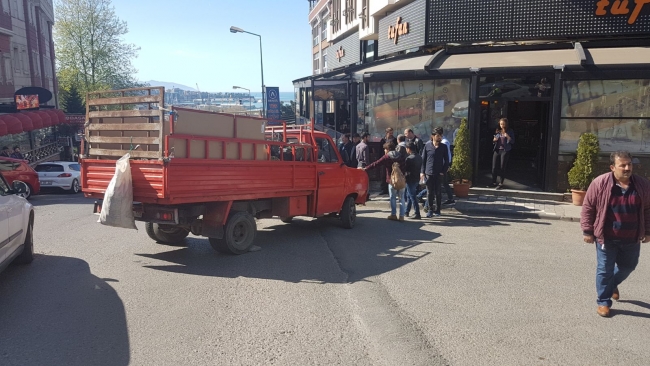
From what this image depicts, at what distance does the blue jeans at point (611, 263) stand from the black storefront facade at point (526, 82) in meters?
8.86

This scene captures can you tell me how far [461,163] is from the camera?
13.7 m

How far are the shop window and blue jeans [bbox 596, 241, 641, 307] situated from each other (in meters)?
9.14

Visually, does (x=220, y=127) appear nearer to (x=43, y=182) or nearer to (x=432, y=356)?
(x=432, y=356)

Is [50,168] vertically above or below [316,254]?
above

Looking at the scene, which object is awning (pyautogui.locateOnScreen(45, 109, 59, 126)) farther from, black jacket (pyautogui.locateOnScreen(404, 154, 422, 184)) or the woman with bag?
black jacket (pyautogui.locateOnScreen(404, 154, 422, 184))

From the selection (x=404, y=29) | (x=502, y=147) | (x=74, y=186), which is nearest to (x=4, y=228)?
(x=502, y=147)

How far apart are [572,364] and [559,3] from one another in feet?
41.7

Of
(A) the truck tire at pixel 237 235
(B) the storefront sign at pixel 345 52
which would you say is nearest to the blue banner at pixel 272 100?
(B) the storefront sign at pixel 345 52

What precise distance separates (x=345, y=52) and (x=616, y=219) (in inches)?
912

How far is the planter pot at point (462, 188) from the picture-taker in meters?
13.7

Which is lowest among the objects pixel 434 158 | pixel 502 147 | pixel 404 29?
pixel 434 158

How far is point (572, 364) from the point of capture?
4273 millimetres

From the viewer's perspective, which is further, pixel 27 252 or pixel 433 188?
pixel 433 188

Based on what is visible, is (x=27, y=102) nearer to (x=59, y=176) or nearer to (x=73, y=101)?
(x=59, y=176)
